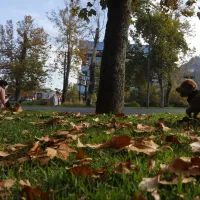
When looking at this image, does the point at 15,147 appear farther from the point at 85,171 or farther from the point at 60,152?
the point at 85,171

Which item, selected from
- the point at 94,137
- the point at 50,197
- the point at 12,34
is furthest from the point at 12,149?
the point at 12,34

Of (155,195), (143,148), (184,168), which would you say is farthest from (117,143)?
(155,195)

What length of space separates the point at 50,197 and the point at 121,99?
6.37m

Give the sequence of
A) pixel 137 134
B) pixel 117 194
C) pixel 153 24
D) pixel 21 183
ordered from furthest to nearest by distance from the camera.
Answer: pixel 153 24
pixel 137 134
pixel 21 183
pixel 117 194

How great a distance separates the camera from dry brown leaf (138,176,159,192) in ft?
4.95

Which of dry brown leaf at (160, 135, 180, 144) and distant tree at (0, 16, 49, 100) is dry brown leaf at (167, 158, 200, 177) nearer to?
dry brown leaf at (160, 135, 180, 144)

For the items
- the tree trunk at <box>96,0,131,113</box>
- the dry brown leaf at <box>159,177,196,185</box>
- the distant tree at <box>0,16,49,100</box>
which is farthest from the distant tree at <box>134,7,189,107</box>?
the dry brown leaf at <box>159,177,196,185</box>

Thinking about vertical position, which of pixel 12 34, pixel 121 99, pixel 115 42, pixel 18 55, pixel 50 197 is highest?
pixel 12 34

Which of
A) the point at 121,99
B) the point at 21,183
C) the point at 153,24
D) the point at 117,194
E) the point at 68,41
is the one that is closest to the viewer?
the point at 117,194

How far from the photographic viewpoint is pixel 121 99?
25.7 feet

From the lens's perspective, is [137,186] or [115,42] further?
[115,42]

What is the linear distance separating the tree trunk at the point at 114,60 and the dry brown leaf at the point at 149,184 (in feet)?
20.0

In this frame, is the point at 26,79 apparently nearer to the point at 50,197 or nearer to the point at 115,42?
the point at 115,42

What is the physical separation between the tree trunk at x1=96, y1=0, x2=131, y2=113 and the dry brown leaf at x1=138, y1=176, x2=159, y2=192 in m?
6.09
